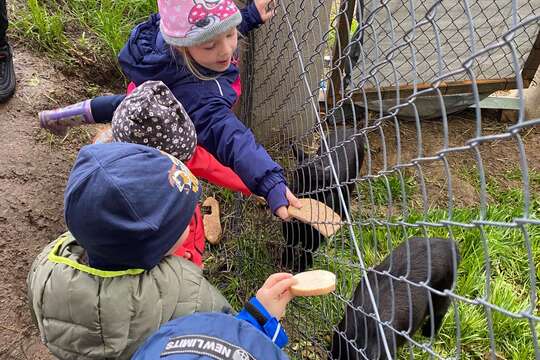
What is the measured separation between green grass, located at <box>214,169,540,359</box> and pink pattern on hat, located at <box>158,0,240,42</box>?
3.24 feet

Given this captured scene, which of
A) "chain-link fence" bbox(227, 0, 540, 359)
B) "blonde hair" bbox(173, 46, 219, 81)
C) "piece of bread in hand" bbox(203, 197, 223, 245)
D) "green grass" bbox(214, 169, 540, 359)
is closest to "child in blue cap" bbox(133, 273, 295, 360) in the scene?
"chain-link fence" bbox(227, 0, 540, 359)

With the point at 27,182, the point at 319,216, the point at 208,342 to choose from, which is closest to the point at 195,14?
the point at 319,216

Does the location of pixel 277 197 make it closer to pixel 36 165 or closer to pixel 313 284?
pixel 313 284

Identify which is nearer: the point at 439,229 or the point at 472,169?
the point at 439,229

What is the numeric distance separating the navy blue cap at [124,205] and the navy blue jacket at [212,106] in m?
0.69

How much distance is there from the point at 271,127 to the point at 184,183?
79.6 inches

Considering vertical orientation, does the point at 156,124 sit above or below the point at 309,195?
above

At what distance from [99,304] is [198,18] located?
1.18 metres

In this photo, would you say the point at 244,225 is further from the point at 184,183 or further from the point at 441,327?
the point at 184,183

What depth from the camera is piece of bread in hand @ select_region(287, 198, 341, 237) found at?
80.8 inches

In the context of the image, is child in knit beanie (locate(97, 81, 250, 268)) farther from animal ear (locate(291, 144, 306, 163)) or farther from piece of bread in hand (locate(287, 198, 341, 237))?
animal ear (locate(291, 144, 306, 163))

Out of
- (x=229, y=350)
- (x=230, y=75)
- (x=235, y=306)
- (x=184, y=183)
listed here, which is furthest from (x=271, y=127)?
(x=229, y=350)

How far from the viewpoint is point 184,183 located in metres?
1.60

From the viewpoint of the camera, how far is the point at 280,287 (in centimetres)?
163
